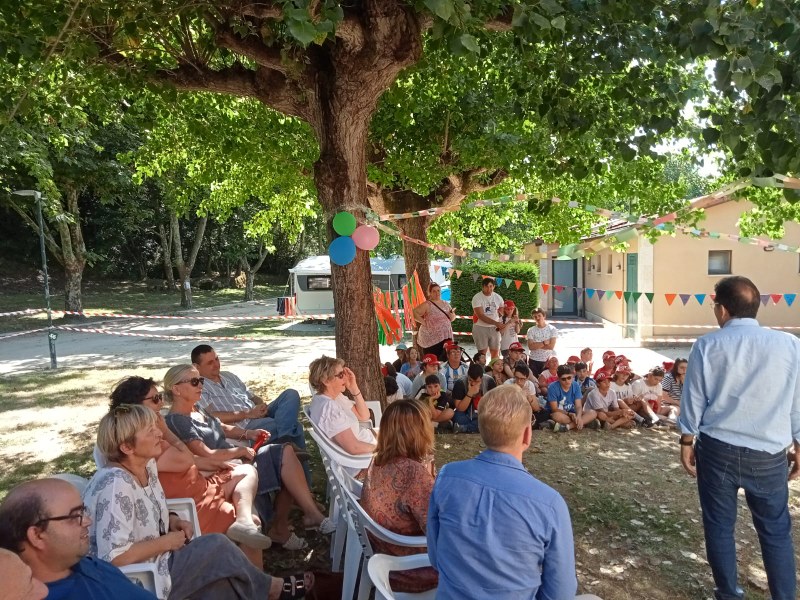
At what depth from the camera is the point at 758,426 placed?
9.24 ft

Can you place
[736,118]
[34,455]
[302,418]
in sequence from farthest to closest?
[302,418], [34,455], [736,118]

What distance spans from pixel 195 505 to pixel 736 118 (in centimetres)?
372

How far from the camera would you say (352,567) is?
2.95 metres

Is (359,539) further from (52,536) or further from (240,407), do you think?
(240,407)

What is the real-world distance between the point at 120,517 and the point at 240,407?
241 centimetres

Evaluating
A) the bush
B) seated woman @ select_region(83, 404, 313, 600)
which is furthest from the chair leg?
the bush

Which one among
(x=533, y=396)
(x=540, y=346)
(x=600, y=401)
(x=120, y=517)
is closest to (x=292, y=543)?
(x=120, y=517)

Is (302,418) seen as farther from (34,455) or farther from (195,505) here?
(195,505)

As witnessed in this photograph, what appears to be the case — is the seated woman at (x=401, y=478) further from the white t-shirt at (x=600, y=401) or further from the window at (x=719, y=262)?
the window at (x=719, y=262)

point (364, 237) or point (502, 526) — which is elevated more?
point (364, 237)

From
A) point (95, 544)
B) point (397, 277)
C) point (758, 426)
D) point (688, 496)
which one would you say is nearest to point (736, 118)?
point (758, 426)

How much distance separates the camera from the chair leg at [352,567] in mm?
2938

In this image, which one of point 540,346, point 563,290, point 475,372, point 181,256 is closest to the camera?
point 475,372

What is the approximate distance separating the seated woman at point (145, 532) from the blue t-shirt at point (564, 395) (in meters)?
4.81
